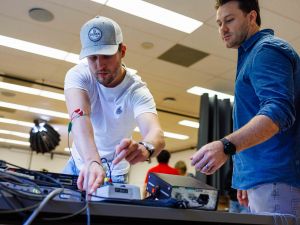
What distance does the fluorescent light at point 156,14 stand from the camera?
143 inches

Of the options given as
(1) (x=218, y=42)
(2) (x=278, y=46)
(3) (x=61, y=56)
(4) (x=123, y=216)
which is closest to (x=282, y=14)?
(1) (x=218, y=42)

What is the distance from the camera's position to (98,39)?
1428 millimetres

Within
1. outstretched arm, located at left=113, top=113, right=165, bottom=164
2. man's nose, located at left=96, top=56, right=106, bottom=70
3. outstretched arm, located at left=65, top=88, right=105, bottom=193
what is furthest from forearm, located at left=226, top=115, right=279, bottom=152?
man's nose, located at left=96, top=56, right=106, bottom=70

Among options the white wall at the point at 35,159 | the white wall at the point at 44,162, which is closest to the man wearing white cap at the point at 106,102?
the white wall at the point at 44,162

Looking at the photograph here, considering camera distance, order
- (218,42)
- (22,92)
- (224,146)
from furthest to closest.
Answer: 1. (22,92)
2. (218,42)
3. (224,146)

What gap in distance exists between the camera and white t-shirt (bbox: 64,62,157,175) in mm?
1606

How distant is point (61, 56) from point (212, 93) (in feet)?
8.74

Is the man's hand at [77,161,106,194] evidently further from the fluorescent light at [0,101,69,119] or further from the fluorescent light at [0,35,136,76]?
the fluorescent light at [0,101,69,119]

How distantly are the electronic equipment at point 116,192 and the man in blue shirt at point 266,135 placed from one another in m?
0.20

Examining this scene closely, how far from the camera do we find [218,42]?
4336 millimetres

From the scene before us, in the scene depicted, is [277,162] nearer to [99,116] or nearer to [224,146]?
[224,146]

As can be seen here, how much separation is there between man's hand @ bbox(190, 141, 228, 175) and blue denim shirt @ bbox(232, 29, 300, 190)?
0.64ft

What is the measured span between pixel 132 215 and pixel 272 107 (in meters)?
0.56

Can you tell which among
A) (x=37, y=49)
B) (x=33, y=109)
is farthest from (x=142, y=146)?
(x=33, y=109)
